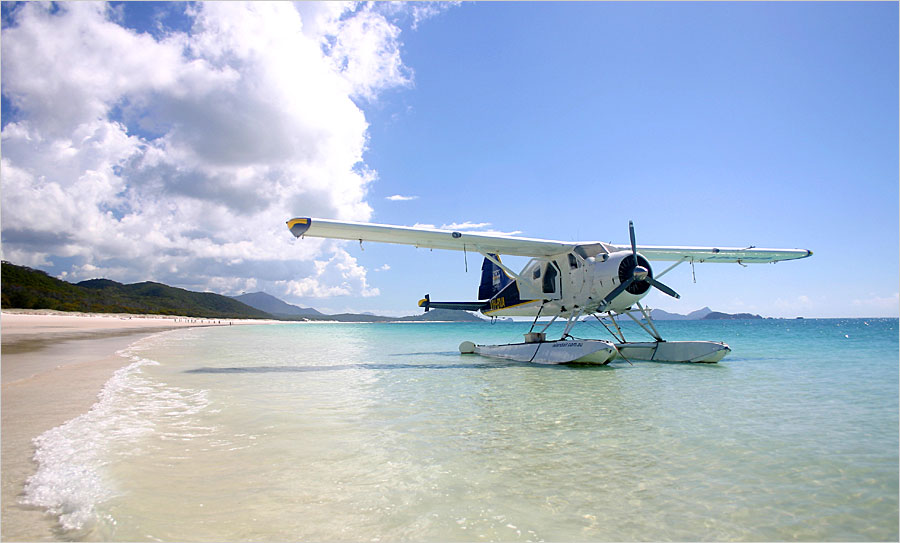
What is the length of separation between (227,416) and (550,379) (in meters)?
5.77

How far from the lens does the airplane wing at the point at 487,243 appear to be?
37.8 ft

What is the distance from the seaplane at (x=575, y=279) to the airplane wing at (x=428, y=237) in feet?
0.08

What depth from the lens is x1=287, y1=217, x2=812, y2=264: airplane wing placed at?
1153 centimetres

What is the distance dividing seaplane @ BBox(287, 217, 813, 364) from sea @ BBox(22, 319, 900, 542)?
14.7 ft

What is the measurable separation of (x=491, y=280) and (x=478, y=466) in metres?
14.9

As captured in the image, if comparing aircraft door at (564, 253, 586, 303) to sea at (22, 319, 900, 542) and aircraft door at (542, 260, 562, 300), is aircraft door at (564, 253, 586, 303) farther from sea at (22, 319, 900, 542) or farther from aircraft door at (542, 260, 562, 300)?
sea at (22, 319, 900, 542)

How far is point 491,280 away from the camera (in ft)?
60.5

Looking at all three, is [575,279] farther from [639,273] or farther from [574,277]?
[639,273]

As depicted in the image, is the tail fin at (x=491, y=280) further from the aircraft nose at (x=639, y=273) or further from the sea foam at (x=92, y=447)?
the sea foam at (x=92, y=447)

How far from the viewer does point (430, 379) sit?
8961 mm

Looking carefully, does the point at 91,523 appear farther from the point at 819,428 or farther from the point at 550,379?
the point at 550,379

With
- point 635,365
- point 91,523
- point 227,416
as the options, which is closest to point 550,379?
point 635,365

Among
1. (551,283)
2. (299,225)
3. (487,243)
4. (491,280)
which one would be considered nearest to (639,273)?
(551,283)

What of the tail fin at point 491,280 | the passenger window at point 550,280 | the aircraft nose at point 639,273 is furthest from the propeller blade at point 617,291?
the tail fin at point 491,280
